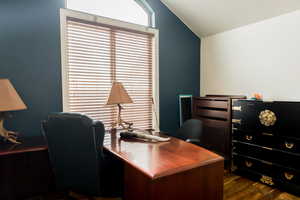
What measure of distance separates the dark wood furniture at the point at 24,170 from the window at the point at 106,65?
72 centimetres

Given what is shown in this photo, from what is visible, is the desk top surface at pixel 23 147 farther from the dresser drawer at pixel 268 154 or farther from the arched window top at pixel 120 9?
the dresser drawer at pixel 268 154

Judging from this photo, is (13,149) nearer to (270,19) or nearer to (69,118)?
(69,118)

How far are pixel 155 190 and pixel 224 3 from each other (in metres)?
2.74

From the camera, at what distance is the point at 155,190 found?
3.93ft

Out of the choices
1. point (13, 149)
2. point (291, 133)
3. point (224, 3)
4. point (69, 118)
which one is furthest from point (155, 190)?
point (224, 3)

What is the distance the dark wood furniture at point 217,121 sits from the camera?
9.24 feet

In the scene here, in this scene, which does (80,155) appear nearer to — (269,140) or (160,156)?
(160,156)

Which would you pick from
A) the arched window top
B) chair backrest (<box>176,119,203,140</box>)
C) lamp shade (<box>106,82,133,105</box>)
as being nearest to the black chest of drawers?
chair backrest (<box>176,119,203,140</box>)

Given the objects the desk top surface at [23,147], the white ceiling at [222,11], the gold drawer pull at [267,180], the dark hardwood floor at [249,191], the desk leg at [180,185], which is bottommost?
the dark hardwood floor at [249,191]

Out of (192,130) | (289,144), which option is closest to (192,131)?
(192,130)

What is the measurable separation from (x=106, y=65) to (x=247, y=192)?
2.48m

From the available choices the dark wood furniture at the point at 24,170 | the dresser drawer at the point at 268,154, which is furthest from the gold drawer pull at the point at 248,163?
the dark wood furniture at the point at 24,170

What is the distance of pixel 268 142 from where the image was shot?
238 cm

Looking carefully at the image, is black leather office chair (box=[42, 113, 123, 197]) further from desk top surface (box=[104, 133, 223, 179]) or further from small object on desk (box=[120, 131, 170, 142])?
small object on desk (box=[120, 131, 170, 142])
